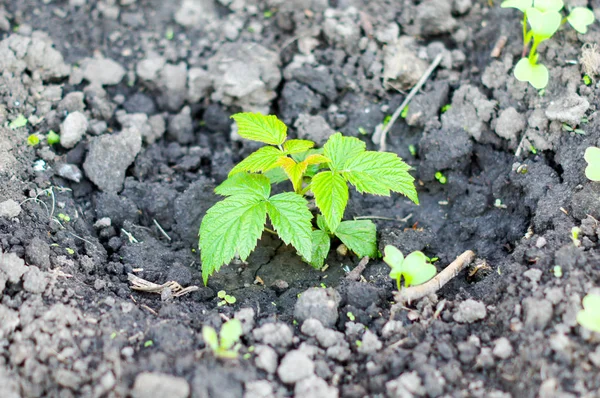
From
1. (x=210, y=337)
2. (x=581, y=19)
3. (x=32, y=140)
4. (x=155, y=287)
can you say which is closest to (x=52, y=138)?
(x=32, y=140)

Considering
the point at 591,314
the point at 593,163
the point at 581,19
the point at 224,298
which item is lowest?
the point at 224,298

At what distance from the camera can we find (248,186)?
9.18 ft

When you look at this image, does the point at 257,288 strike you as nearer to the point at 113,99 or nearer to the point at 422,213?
the point at 422,213

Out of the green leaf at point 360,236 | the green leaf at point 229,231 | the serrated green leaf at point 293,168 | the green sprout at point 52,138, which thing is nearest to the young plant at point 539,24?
the green leaf at point 360,236

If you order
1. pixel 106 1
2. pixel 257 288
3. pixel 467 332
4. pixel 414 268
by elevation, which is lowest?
pixel 257 288

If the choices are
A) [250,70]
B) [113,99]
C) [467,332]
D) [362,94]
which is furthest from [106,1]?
[467,332]

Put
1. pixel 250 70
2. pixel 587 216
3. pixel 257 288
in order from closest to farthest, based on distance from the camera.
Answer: pixel 587 216 → pixel 257 288 → pixel 250 70

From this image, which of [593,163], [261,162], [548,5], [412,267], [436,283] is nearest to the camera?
[412,267]

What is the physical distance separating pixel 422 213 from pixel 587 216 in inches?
34.4

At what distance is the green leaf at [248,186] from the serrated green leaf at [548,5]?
1675 millimetres

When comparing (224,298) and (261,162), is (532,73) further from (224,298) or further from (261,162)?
(224,298)

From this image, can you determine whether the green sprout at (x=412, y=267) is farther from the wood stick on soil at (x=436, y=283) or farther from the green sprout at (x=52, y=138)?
the green sprout at (x=52, y=138)

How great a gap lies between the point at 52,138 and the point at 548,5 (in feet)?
9.07

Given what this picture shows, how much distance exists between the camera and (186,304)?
2.61 meters
